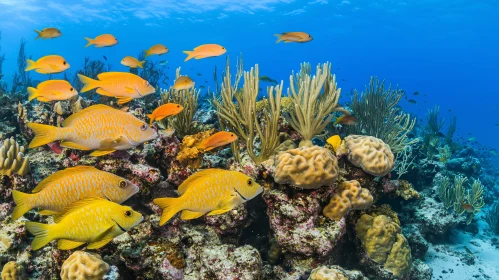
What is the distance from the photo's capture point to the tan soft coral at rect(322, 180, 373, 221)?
165 inches

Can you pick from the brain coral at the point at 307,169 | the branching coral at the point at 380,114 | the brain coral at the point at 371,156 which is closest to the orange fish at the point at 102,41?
the brain coral at the point at 307,169

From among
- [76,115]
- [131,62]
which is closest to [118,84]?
[76,115]

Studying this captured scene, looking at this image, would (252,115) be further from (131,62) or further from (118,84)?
(131,62)

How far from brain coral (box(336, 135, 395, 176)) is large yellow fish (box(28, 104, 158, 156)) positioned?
10.3 feet

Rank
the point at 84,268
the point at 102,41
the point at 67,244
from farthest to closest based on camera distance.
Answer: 1. the point at 102,41
2. the point at 84,268
3. the point at 67,244

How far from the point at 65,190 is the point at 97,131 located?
57cm

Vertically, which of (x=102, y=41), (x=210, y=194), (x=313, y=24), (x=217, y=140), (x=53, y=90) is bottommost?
(x=313, y=24)

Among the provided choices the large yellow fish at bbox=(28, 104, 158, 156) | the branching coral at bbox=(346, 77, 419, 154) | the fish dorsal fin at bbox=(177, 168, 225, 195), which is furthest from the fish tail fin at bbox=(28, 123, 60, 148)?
the branching coral at bbox=(346, 77, 419, 154)

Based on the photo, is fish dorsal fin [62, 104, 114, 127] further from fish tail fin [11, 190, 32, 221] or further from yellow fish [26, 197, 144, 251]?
yellow fish [26, 197, 144, 251]

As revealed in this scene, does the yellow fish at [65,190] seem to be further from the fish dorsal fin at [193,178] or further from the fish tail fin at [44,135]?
the fish dorsal fin at [193,178]

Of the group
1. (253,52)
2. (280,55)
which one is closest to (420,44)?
(253,52)

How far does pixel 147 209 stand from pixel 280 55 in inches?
5143

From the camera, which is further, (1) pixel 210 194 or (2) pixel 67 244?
(1) pixel 210 194

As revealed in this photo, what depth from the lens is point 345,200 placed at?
421 cm
